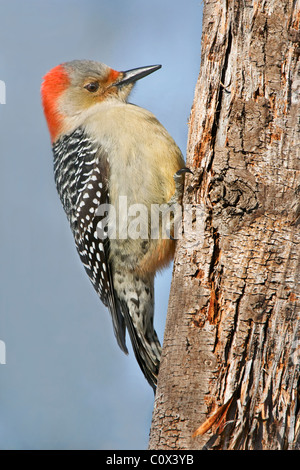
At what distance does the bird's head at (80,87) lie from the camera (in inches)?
223

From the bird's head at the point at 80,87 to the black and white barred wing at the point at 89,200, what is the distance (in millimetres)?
342

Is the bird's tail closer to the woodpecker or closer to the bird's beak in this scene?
the woodpecker

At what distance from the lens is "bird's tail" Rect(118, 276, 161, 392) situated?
5188 mm

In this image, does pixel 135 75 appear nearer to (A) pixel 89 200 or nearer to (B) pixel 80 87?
(B) pixel 80 87

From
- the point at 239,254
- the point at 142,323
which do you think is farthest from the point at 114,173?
the point at 239,254

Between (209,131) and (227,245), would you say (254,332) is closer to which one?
(227,245)

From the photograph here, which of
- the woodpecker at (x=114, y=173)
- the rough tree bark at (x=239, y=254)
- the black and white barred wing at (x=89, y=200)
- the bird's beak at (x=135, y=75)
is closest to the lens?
the rough tree bark at (x=239, y=254)

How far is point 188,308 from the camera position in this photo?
3.38m

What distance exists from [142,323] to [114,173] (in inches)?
62.5

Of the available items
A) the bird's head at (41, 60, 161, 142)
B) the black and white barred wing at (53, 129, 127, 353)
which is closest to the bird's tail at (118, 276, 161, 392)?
the black and white barred wing at (53, 129, 127, 353)

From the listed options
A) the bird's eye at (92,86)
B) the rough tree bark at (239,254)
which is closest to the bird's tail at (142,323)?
the rough tree bark at (239,254)

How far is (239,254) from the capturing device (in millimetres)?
3307

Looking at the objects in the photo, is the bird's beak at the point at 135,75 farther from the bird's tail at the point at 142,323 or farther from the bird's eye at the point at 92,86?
the bird's tail at the point at 142,323

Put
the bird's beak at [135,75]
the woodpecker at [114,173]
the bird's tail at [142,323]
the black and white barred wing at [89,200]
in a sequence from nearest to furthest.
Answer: the woodpecker at [114,173] → the black and white barred wing at [89,200] → the bird's tail at [142,323] → the bird's beak at [135,75]
